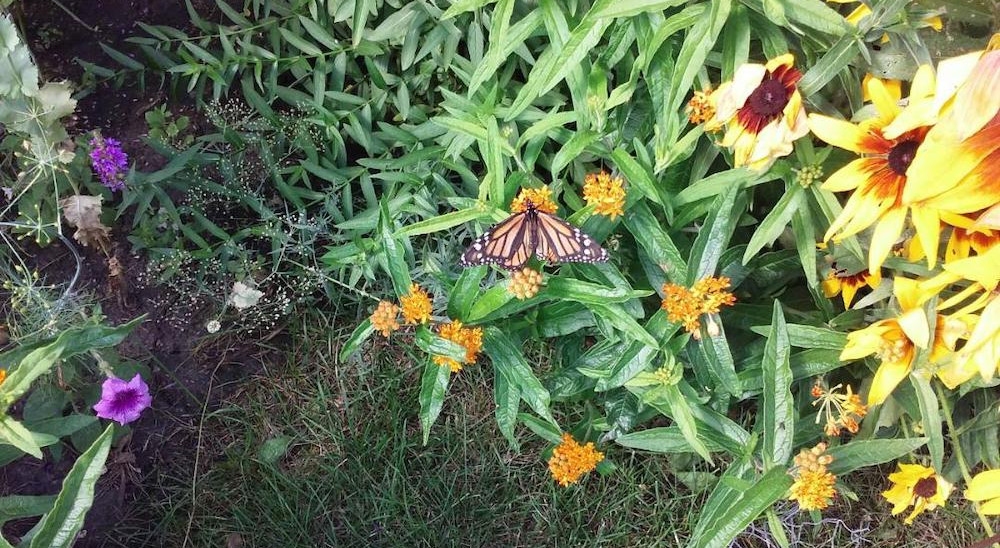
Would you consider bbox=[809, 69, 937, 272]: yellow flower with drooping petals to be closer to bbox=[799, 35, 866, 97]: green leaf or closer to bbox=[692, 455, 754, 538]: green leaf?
bbox=[799, 35, 866, 97]: green leaf

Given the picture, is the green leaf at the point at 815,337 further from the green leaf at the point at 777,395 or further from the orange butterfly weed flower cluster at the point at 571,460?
the orange butterfly weed flower cluster at the point at 571,460

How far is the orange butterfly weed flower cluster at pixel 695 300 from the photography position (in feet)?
4.24

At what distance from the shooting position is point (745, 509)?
1.24m

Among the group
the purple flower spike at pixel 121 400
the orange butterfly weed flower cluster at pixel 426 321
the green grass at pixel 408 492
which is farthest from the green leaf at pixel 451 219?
the purple flower spike at pixel 121 400

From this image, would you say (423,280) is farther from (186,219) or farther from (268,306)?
(186,219)

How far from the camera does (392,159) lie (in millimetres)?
1903

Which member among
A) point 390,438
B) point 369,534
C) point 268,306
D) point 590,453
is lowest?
point 369,534

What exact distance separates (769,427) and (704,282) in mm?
272

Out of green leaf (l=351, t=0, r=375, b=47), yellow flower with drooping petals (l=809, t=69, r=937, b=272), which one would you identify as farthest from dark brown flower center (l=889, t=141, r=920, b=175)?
green leaf (l=351, t=0, r=375, b=47)

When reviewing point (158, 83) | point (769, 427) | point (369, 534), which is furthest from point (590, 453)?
point (158, 83)

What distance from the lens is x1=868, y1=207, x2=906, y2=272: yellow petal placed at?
3.32 ft

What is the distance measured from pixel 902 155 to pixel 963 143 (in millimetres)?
244

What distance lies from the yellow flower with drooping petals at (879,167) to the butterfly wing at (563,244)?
381 millimetres

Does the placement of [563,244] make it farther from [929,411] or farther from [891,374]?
[929,411]
